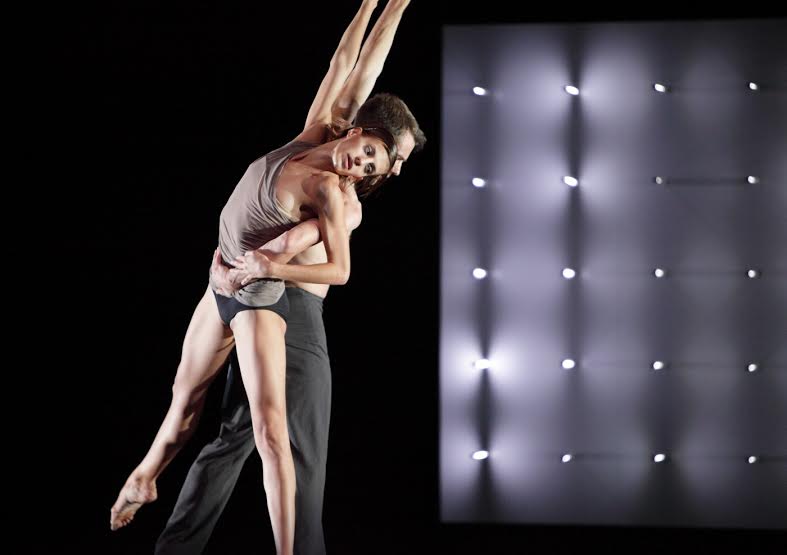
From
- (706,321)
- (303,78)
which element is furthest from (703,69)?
(303,78)

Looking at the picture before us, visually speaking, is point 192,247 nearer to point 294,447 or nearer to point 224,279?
point 224,279

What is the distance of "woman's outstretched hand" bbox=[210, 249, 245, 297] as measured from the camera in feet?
8.45

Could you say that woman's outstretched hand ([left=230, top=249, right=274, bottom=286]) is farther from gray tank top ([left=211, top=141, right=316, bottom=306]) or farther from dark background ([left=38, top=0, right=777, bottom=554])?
dark background ([left=38, top=0, right=777, bottom=554])

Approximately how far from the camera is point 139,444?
3701mm

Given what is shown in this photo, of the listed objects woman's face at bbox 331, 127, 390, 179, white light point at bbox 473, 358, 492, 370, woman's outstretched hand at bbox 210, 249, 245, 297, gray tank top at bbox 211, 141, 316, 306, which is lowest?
white light point at bbox 473, 358, 492, 370

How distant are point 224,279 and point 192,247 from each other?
42.8 inches

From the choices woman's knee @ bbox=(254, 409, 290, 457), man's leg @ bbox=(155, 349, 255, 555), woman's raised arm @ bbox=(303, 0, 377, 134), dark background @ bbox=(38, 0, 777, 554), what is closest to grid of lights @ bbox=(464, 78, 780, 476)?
dark background @ bbox=(38, 0, 777, 554)

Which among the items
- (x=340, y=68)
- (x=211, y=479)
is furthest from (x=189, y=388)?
(x=340, y=68)

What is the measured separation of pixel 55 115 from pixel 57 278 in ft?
2.15

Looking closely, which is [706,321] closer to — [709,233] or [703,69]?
[709,233]

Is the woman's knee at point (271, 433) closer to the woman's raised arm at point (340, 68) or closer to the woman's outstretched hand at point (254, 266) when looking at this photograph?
the woman's outstretched hand at point (254, 266)

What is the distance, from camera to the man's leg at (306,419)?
2.73 meters

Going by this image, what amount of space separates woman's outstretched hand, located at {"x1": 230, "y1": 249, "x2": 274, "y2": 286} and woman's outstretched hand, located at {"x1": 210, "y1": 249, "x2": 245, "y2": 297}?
0.02 metres

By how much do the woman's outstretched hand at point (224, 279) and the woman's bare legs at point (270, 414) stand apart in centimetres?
8
